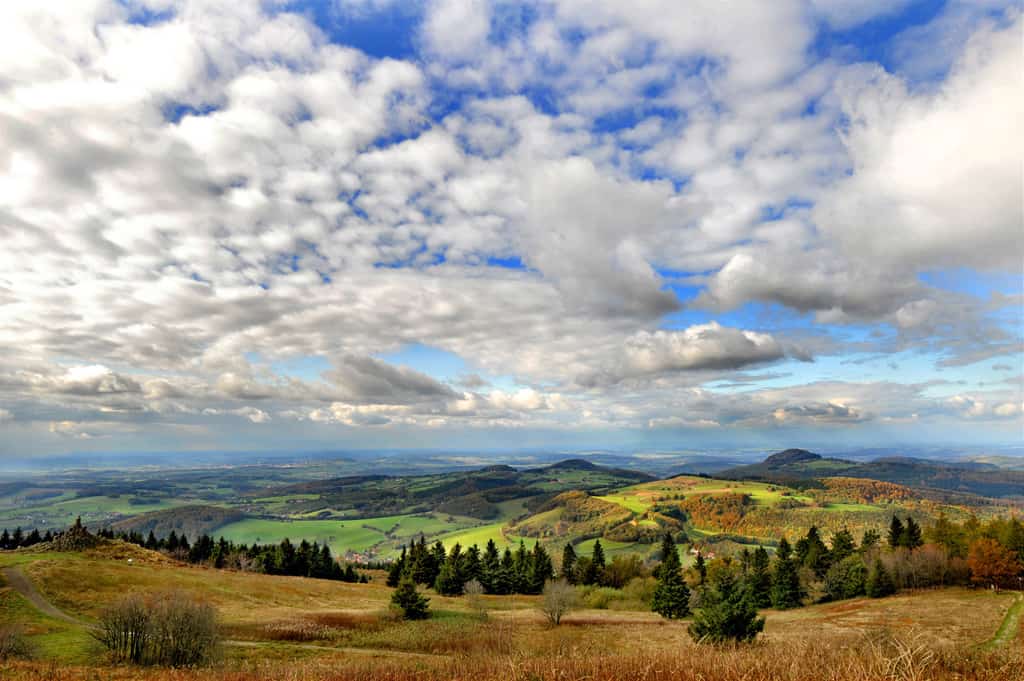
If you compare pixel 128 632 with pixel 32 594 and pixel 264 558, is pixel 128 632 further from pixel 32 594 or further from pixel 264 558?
pixel 264 558

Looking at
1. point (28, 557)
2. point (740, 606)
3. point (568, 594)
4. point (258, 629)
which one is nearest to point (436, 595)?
point (568, 594)

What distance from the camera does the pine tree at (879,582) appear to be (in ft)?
258

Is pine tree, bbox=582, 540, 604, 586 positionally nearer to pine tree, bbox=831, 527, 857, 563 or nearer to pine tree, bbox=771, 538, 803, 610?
pine tree, bbox=771, 538, 803, 610

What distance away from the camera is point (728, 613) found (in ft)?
87.1

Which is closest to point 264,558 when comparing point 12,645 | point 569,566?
point 569,566

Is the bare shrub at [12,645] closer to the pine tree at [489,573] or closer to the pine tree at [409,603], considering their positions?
the pine tree at [409,603]

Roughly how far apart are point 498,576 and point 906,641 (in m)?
92.1

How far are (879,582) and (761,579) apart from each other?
17513 mm

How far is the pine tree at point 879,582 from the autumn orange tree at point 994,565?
36.7 feet

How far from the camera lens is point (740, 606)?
27.2 m

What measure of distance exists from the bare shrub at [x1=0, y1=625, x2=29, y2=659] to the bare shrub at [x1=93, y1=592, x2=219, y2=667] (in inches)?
185

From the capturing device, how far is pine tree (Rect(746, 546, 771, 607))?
79625mm

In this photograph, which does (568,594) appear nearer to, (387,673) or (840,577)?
(387,673)

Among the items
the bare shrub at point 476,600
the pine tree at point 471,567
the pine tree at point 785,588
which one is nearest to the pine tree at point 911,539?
the pine tree at point 785,588
